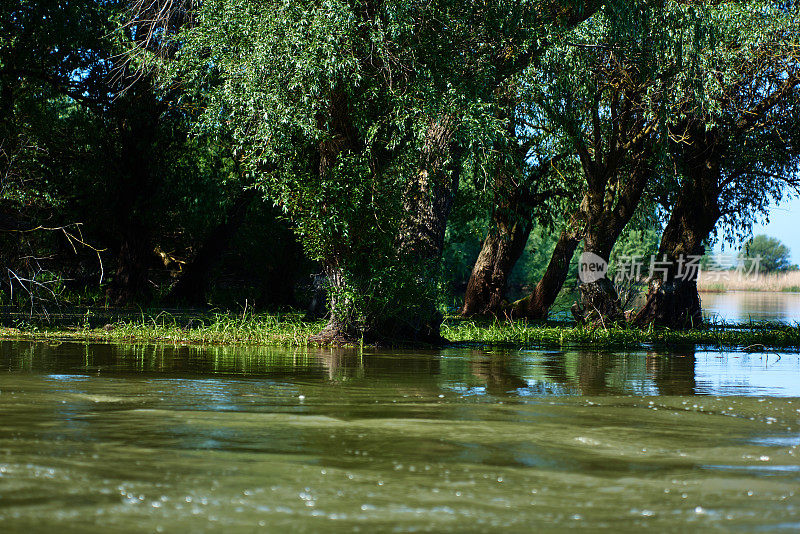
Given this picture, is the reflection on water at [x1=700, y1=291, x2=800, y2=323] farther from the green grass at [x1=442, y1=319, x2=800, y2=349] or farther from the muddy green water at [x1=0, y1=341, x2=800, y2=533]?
the muddy green water at [x1=0, y1=341, x2=800, y2=533]

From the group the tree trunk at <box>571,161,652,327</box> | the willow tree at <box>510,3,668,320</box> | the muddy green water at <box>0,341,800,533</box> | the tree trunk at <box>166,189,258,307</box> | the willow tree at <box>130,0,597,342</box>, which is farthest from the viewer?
the tree trunk at <box>166,189,258,307</box>

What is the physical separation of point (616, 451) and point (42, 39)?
1649 centimetres

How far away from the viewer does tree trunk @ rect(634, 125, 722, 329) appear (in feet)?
67.5

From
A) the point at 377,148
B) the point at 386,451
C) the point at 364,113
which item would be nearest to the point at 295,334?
the point at 377,148

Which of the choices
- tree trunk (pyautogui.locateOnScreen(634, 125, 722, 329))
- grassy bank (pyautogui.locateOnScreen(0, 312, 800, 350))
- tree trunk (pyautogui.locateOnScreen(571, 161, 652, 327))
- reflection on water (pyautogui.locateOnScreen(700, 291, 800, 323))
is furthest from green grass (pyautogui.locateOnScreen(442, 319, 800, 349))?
reflection on water (pyautogui.locateOnScreen(700, 291, 800, 323))

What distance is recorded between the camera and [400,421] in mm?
7164

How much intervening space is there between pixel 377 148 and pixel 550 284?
12760 millimetres

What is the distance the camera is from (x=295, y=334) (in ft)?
50.1

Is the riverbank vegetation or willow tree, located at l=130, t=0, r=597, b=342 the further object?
the riverbank vegetation

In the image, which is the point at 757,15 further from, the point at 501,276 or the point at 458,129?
the point at 501,276

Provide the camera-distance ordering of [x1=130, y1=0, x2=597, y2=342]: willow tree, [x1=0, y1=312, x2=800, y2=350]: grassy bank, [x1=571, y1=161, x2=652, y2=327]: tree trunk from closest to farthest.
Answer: [x1=130, y1=0, x2=597, y2=342]: willow tree, [x1=0, y1=312, x2=800, y2=350]: grassy bank, [x1=571, y1=161, x2=652, y2=327]: tree trunk

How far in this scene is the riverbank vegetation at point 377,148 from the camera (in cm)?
1321

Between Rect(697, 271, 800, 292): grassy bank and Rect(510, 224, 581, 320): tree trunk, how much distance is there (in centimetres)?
5457

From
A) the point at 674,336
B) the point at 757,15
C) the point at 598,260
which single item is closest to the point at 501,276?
the point at 598,260
